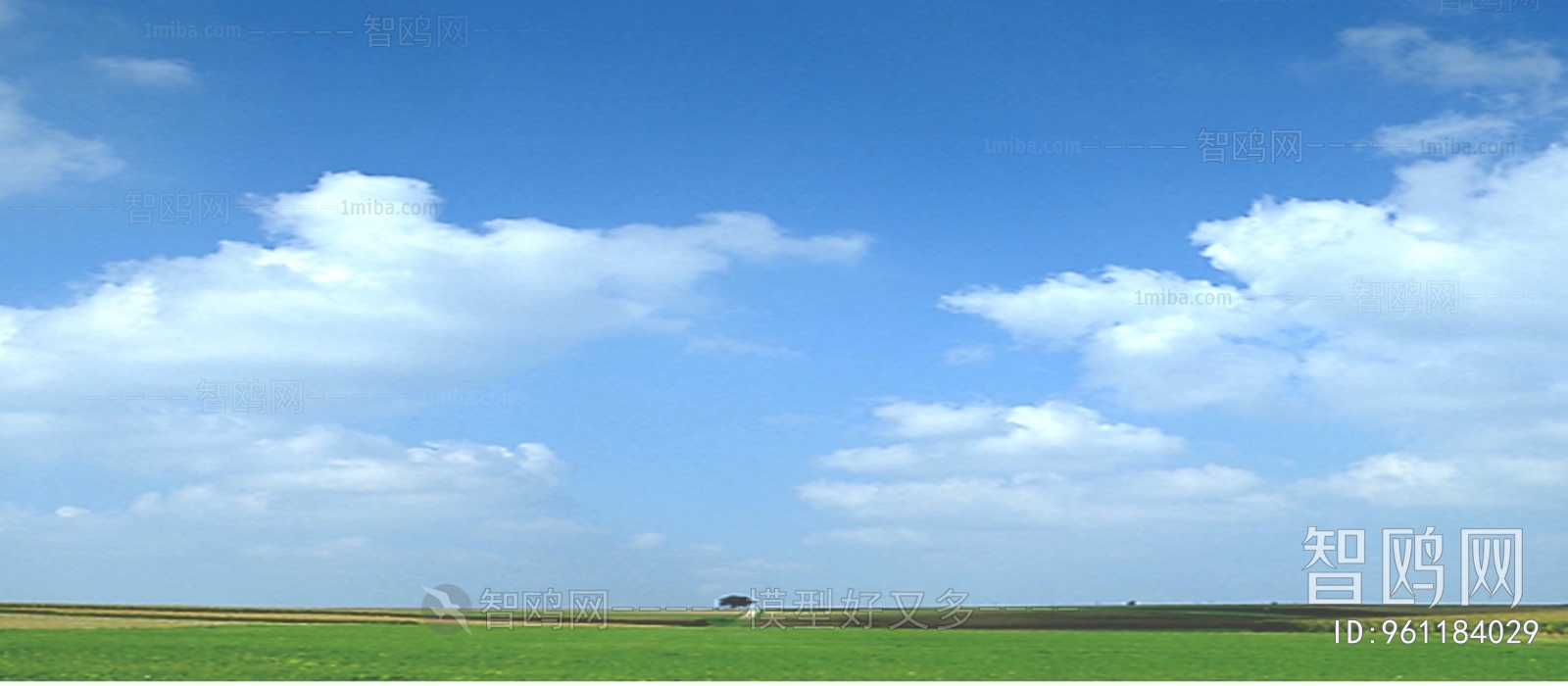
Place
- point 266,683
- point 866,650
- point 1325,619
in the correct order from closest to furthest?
point 266,683 < point 866,650 < point 1325,619

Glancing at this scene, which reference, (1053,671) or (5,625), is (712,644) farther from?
(5,625)

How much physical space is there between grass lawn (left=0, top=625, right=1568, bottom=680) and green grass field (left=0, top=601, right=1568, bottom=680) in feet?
0.20

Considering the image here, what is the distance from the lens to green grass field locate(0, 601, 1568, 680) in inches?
1278

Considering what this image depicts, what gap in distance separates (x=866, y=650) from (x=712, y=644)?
205 inches

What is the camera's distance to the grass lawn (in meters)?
32.5

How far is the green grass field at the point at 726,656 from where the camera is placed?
3247 cm

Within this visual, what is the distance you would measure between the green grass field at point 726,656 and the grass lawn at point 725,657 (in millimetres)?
62

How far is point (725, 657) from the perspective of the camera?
36562 mm

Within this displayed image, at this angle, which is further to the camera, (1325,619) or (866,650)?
(1325,619)

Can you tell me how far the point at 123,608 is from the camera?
6956 cm

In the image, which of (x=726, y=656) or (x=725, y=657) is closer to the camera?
(x=725, y=657)

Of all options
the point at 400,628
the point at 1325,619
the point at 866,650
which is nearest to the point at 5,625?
the point at 400,628

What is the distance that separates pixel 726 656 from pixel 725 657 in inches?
11.2

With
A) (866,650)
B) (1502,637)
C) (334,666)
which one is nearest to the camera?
(334,666)
